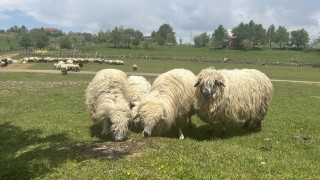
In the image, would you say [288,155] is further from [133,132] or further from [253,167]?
[133,132]

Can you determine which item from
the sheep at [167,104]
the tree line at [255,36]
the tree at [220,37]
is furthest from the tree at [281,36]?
the sheep at [167,104]

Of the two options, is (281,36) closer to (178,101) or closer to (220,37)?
(220,37)

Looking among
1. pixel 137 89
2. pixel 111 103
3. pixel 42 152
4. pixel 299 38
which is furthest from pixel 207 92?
pixel 299 38

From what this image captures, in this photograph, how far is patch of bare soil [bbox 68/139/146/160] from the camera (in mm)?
10008

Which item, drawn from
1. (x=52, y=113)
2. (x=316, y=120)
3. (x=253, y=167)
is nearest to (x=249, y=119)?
(x=316, y=120)

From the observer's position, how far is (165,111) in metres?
12.8

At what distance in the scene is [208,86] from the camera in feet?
43.2

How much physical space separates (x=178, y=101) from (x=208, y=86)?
1.30 meters

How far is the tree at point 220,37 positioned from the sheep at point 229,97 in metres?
155

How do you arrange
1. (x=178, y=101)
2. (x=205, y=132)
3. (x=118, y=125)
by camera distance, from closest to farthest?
(x=118, y=125)
(x=178, y=101)
(x=205, y=132)

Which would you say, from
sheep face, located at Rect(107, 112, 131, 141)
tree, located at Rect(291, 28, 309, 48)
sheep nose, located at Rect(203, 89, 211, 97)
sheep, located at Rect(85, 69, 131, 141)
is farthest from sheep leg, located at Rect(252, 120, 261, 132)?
tree, located at Rect(291, 28, 309, 48)

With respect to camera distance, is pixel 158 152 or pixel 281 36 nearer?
pixel 158 152

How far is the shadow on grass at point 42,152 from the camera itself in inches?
351

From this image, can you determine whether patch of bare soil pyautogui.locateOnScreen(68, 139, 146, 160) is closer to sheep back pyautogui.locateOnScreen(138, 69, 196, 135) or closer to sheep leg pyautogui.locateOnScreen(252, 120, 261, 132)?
sheep back pyautogui.locateOnScreen(138, 69, 196, 135)
